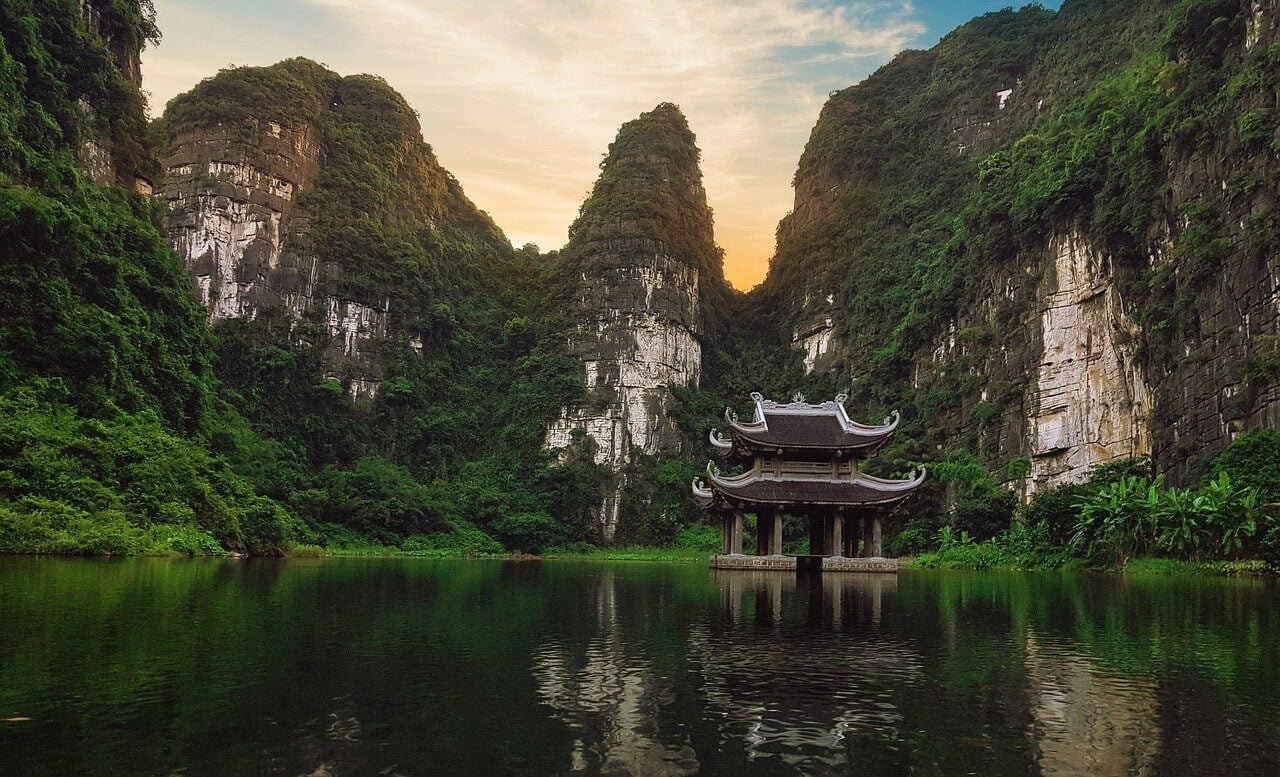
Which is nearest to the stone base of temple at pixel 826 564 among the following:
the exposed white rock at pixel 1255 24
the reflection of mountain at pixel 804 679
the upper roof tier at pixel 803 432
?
the upper roof tier at pixel 803 432

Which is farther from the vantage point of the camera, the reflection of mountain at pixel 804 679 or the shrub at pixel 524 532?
the shrub at pixel 524 532

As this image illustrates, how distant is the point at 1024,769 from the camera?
455 centimetres

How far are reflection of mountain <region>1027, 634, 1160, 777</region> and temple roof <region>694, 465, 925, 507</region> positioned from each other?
2070cm

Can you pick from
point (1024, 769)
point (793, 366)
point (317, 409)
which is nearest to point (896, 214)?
point (793, 366)

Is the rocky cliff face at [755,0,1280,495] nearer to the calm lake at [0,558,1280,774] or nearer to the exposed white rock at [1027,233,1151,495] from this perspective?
the exposed white rock at [1027,233,1151,495]

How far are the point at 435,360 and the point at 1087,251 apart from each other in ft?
180

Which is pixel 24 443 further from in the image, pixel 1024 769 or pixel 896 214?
pixel 896 214

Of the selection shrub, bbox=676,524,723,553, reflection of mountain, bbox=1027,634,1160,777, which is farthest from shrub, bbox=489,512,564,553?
reflection of mountain, bbox=1027,634,1160,777

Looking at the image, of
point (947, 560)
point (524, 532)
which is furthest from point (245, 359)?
point (947, 560)

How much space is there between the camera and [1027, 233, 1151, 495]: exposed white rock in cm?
4353

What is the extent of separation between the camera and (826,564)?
94.0 ft

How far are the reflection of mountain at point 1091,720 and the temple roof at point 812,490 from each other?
20.7m

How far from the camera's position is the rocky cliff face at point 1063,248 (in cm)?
3497

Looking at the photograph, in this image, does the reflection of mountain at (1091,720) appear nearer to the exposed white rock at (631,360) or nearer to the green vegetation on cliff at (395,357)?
the green vegetation on cliff at (395,357)
